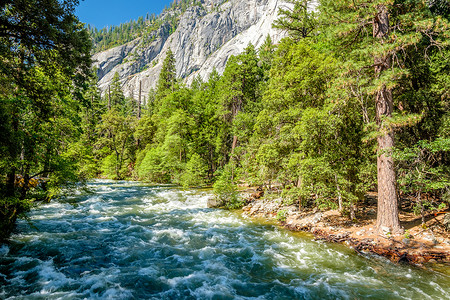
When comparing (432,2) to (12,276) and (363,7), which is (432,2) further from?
(12,276)

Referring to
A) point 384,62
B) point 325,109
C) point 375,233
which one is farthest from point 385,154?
point 384,62

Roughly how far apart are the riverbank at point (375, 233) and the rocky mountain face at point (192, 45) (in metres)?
94.4

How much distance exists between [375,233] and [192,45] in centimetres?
13806

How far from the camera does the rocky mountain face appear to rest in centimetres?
10594

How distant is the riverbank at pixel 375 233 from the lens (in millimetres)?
6590

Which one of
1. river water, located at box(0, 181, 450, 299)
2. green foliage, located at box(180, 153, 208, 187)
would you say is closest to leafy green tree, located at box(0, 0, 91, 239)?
river water, located at box(0, 181, 450, 299)

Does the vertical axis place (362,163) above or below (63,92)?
below

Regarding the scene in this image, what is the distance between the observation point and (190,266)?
6.66 meters

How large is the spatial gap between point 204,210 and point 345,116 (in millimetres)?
9474

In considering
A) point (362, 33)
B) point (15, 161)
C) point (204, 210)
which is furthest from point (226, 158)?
point (15, 161)

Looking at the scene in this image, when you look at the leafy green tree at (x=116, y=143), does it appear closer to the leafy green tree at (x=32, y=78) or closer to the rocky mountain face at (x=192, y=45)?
the leafy green tree at (x=32, y=78)

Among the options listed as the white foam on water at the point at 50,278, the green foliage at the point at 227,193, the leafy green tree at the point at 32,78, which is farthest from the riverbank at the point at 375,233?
the leafy green tree at the point at 32,78

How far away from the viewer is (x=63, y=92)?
29.3ft

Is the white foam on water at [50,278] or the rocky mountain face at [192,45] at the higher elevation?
the rocky mountain face at [192,45]
